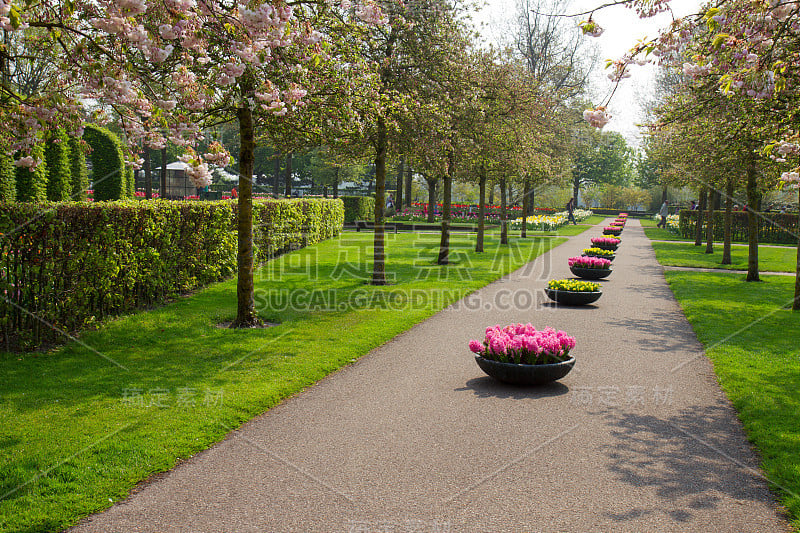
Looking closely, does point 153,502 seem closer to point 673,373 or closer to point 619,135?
point 673,373

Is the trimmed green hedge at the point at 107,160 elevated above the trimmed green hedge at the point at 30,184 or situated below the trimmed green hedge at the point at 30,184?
above

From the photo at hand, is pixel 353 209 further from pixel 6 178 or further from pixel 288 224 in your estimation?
pixel 6 178

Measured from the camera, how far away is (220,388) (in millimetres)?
7059

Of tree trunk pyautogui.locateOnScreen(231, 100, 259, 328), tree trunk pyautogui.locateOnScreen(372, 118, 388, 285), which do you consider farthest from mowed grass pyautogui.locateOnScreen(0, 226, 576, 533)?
tree trunk pyautogui.locateOnScreen(372, 118, 388, 285)

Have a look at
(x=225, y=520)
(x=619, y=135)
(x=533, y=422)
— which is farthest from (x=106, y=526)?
(x=619, y=135)

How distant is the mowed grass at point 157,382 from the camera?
4.71m

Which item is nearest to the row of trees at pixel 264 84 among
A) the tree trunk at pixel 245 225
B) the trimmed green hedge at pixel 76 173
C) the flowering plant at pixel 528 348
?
the tree trunk at pixel 245 225

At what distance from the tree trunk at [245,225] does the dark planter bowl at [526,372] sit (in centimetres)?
467

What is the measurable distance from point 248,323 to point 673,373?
21.4ft

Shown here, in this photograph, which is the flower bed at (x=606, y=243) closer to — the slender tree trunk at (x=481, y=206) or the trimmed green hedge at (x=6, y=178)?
the slender tree trunk at (x=481, y=206)

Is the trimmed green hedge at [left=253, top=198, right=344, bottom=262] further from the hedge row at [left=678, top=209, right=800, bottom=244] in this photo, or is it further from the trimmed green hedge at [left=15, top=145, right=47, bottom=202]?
the hedge row at [left=678, top=209, right=800, bottom=244]

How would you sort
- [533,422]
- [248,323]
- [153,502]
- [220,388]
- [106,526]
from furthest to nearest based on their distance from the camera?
[248,323] < [220,388] < [533,422] < [153,502] < [106,526]

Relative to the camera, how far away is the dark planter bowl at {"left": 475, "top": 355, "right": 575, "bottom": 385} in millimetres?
7191

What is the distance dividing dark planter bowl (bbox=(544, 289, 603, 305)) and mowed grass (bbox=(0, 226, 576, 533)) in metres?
2.33
